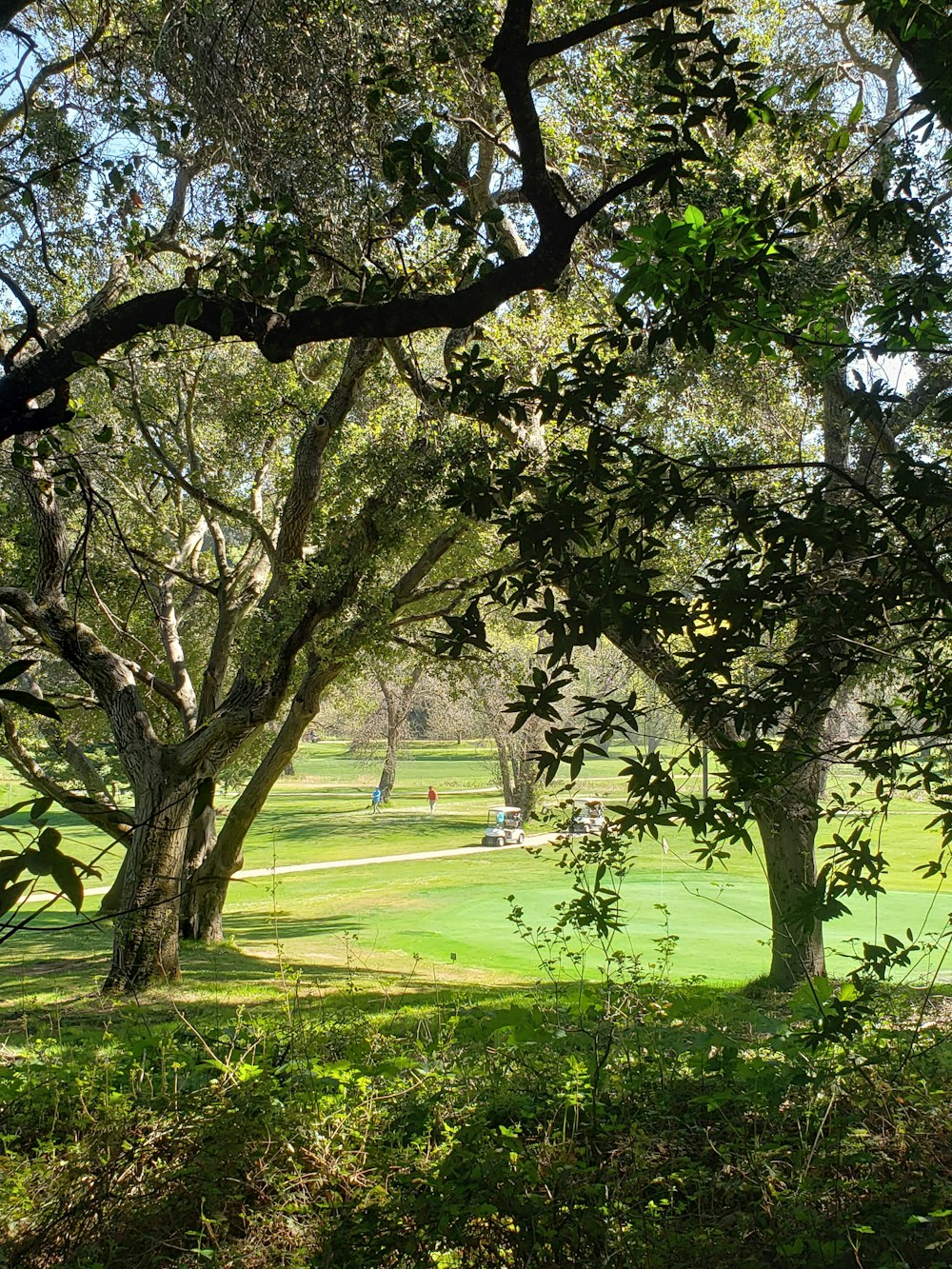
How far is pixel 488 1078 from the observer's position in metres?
3.43

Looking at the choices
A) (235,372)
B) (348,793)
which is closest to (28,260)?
(235,372)

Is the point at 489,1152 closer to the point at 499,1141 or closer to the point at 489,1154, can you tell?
the point at 489,1154

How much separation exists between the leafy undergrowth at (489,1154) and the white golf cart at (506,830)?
2526cm

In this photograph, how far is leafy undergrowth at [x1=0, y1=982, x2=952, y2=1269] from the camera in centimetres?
259

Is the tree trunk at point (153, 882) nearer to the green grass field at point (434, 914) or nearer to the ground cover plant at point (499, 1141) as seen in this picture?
the green grass field at point (434, 914)

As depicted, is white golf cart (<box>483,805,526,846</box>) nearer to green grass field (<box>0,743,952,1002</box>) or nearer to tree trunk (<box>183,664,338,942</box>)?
green grass field (<box>0,743,952,1002</box>)

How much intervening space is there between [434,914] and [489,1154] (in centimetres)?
1681

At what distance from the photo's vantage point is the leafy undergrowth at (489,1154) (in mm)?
2594

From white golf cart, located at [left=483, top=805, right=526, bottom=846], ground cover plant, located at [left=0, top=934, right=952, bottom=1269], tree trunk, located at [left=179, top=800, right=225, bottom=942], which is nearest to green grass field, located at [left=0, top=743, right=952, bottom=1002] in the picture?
tree trunk, located at [left=179, top=800, right=225, bottom=942]

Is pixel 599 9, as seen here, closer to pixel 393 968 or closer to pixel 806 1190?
pixel 806 1190

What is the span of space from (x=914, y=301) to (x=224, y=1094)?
3337mm

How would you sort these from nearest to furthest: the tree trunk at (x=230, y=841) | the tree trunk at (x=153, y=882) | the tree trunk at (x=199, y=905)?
the tree trunk at (x=153, y=882) → the tree trunk at (x=199, y=905) → the tree trunk at (x=230, y=841)

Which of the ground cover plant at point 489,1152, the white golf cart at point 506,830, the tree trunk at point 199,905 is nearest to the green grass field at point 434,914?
the tree trunk at point 199,905

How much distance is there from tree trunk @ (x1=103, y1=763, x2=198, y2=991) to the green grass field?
1.64 feet
